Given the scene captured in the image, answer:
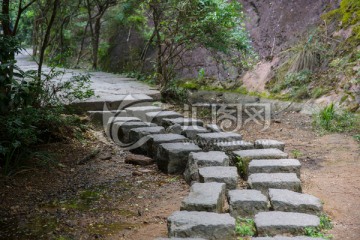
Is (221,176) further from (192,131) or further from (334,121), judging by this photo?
(334,121)

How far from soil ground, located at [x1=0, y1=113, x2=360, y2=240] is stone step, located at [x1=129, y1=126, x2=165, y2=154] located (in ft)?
0.75

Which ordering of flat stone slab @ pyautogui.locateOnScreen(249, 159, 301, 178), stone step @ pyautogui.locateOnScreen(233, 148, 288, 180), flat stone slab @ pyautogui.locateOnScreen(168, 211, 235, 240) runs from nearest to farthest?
flat stone slab @ pyautogui.locateOnScreen(168, 211, 235, 240), flat stone slab @ pyautogui.locateOnScreen(249, 159, 301, 178), stone step @ pyautogui.locateOnScreen(233, 148, 288, 180)

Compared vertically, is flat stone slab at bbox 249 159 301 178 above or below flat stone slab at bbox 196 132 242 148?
below

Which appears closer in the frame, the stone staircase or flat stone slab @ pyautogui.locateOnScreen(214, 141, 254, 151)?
the stone staircase

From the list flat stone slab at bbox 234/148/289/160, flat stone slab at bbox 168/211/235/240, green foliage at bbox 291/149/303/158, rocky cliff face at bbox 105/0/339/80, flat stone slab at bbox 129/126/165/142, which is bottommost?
flat stone slab at bbox 168/211/235/240

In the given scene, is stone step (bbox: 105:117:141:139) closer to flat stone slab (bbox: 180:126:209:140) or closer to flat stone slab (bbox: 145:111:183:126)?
flat stone slab (bbox: 145:111:183:126)

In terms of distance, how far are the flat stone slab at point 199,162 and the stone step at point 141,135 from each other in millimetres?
920

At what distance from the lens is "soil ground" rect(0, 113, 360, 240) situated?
315cm

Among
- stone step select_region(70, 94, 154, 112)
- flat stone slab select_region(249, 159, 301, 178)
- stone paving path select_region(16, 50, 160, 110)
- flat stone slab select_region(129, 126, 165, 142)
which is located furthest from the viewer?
stone paving path select_region(16, 50, 160, 110)

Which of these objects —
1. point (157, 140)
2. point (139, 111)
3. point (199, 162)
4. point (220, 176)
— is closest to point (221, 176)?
point (220, 176)

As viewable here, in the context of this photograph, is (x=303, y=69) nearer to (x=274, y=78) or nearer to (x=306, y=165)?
(x=274, y=78)

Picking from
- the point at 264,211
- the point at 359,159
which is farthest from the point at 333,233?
the point at 359,159

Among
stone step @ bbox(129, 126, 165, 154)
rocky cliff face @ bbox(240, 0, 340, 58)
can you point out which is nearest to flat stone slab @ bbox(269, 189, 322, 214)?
stone step @ bbox(129, 126, 165, 154)

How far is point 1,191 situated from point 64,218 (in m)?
0.84
